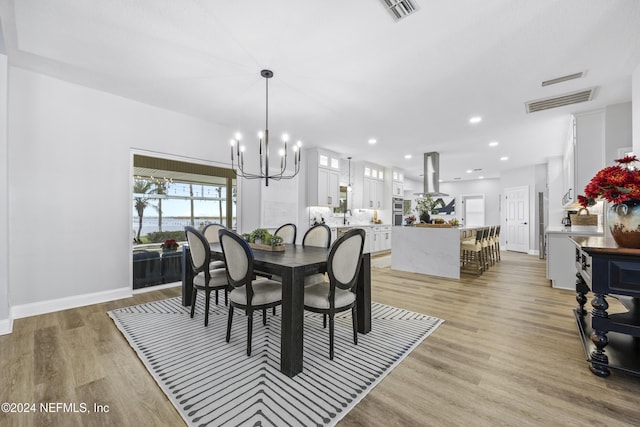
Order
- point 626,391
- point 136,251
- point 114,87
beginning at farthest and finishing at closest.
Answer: point 136,251
point 114,87
point 626,391

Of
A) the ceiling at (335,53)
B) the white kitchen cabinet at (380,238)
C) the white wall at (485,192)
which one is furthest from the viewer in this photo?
the white wall at (485,192)

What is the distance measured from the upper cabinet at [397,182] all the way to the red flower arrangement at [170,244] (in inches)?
258

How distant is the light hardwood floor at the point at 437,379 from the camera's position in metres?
1.50

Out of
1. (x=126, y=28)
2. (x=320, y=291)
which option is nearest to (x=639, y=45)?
(x=320, y=291)

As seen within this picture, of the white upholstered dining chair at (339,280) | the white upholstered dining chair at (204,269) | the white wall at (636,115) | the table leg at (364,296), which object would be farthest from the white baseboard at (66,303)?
the white wall at (636,115)

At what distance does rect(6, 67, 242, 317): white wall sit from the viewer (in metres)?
3.02

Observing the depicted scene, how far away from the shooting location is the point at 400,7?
2049 mm

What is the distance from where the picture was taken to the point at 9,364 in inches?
79.6

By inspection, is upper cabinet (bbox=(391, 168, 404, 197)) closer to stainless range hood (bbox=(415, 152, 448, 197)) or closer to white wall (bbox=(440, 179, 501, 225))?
stainless range hood (bbox=(415, 152, 448, 197))

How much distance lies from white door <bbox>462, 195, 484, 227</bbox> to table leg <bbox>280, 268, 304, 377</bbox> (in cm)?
1101

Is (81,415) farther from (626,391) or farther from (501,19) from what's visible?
(501,19)

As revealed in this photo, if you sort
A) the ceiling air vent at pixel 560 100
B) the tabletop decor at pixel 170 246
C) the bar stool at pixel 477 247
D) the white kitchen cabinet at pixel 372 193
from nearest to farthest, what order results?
the ceiling air vent at pixel 560 100 → the tabletop decor at pixel 170 246 → the bar stool at pixel 477 247 → the white kitchen cabinet at pixel 372 193

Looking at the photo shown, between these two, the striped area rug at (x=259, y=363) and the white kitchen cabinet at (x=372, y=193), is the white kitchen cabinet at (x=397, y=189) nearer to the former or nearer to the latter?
the white kitchen cabinet at (x=372, y=193)

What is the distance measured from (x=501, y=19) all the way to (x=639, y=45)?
1543mm
